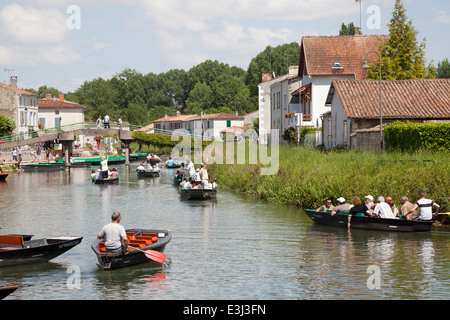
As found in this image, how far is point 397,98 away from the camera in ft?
140

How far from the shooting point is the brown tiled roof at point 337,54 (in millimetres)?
59500

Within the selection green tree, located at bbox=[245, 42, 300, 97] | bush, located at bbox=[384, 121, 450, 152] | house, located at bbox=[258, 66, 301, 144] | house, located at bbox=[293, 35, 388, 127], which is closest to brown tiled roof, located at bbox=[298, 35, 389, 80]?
house, located at bbox=[293, 35, 388, 127]

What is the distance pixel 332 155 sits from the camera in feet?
119

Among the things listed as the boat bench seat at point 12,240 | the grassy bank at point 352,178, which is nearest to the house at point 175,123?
the grassy bank at point 352,178

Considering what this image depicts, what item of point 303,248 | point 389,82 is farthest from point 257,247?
point 389,82

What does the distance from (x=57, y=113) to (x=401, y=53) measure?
72745 mm

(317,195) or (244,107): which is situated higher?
(244,107)

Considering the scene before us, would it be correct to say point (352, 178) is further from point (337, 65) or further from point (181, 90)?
point (181, 90)

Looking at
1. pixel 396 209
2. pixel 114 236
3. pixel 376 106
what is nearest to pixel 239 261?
pixel 114 236

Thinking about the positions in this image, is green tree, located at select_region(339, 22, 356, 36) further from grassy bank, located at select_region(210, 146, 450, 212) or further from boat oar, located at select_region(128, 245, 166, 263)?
boat oar, located at select_region(128, 245, 166, 263)

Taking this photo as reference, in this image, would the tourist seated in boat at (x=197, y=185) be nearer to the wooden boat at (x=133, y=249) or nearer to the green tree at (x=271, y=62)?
the wooden boat at (x=133, y=249)
